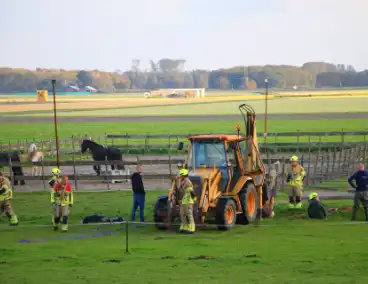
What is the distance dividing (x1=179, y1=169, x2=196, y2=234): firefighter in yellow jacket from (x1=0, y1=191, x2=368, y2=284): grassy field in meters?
0.31

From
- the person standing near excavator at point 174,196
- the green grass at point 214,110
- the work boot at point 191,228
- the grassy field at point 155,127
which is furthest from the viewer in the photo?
the green grass at point 214,110

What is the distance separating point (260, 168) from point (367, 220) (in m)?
3.12

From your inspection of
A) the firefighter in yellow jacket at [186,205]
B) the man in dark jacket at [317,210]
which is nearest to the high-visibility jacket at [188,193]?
the firefighter in yellow jacket at [186,205]

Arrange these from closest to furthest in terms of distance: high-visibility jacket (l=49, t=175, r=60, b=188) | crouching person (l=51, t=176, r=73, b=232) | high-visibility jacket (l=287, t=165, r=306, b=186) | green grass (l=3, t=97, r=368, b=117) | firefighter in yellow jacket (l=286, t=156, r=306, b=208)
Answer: crouching person (l=51, t=176, r=73, b=232) < high-visibility jacket (l=49, t=175, r=60, b=188) < firefighter in yellow jacket (l=286, t=156, r=306, b=208) < high-visibility jacket (l=287, t=165, r=306, b=186) < green grass (l=3, t=97, r=368, b=117)

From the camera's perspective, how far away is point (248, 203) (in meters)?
20.4

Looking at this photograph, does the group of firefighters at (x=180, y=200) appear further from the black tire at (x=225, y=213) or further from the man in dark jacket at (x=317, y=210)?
the black tire at (x=225, y=213)

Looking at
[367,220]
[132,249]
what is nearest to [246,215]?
[367,220]

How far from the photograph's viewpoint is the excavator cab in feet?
61.7

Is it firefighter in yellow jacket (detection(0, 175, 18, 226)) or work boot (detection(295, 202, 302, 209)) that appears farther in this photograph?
work boot (detection(295, 202, 302, 209))

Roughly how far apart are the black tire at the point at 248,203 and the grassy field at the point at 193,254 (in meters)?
0.39

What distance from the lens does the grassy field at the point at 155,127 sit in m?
68.2

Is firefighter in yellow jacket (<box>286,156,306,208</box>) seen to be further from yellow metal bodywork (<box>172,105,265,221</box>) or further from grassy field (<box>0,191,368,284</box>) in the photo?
yellow metal bodywork (<box>172,105,265,221</box>)

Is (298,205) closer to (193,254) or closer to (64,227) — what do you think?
(64,227)

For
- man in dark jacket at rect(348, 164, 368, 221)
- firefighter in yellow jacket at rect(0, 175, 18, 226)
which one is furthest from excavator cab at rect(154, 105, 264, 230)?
firefighter in yellow jacket at rect(0, 175, 18, 226)
